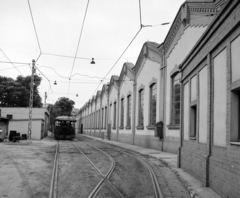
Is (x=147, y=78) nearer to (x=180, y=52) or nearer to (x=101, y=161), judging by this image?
(x=180, y=52)

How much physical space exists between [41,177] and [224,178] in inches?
201

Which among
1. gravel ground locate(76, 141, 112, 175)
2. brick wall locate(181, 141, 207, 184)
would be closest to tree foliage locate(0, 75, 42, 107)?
gravel ground locate(76, 141, 112, 175)

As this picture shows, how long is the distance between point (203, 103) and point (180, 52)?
8359mm

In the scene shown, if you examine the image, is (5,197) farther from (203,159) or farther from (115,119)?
(115,119)

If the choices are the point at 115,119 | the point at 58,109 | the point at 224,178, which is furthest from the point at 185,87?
the point at 58,109

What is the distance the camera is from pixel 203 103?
307 inches

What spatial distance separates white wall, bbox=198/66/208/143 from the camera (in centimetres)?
756

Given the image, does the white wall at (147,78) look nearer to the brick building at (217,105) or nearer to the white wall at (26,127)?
the brick building at (217,105)

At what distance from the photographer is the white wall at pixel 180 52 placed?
14.3 meters

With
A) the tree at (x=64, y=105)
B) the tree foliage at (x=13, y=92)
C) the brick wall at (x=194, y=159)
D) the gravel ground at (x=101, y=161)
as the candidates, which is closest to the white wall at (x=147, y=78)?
the gravel ground at (x=101, y=161)

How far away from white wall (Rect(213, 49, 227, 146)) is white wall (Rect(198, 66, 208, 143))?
2.46ft

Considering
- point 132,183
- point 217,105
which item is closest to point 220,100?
point 217,105

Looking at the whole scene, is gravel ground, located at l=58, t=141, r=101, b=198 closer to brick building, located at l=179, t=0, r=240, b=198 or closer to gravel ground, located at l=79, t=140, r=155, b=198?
gravel ground, located at l=79, t=140, r=155, b=198

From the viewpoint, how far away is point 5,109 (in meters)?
40.3
